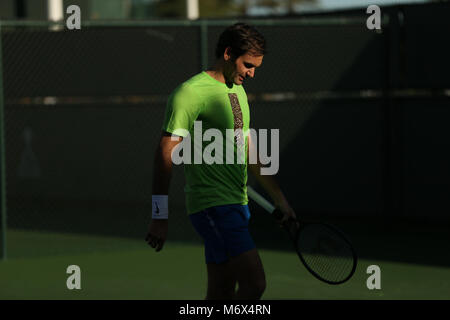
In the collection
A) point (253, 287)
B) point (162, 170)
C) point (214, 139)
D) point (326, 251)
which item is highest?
point (214, 139)

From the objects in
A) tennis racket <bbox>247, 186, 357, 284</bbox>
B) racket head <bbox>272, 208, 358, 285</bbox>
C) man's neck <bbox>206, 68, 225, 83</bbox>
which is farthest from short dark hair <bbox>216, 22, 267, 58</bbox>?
racket head <bbox>272, 208, 358, 285</bbox>

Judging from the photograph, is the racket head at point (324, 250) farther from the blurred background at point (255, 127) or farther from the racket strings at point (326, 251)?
the blurred background at point (255, 127)

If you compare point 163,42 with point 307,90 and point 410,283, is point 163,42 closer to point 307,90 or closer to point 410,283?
point 307,90

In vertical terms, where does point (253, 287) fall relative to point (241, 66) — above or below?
below

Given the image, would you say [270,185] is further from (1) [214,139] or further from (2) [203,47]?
(2) [203,47]

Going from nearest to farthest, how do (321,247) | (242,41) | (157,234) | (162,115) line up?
1. (157,234)
2. (242,41)
3. (321,247)
4. (162,115)

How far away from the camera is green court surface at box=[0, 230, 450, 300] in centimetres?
779

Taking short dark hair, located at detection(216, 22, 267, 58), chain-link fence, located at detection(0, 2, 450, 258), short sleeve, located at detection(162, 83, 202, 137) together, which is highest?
chain-link fence, located at detection(0, 2, 450, 258)

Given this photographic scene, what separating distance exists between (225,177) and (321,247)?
856mm

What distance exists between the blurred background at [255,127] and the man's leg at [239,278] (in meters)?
2.68

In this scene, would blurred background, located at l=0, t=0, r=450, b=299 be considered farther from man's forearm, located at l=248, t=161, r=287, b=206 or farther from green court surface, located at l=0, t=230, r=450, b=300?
man's forearm, located at l=248, t=161, r=287, b=206

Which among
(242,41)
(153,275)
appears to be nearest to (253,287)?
(242,41)

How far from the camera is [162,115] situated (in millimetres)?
13633

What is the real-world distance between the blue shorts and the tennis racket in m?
0.32
